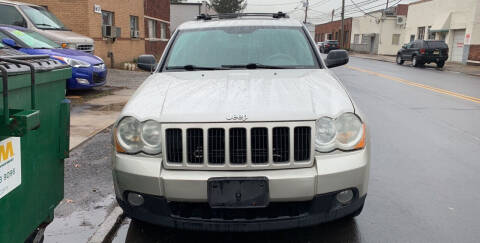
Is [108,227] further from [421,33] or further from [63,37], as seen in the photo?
[421,33]

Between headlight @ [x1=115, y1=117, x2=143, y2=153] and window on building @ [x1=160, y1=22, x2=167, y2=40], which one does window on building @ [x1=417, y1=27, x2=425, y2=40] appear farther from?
headlight @ [x1=115, y1=117, x2=143, y2=153]

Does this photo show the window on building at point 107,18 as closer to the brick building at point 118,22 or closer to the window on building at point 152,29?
the brick building at point 118,22

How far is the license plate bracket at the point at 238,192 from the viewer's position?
2734 mm

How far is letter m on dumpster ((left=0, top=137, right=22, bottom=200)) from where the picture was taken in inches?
82.6

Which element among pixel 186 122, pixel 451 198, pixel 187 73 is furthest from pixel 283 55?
pixel 451 198

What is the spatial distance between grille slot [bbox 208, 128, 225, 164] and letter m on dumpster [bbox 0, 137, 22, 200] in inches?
44.3

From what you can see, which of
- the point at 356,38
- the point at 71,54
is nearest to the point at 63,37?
the point at 71,54

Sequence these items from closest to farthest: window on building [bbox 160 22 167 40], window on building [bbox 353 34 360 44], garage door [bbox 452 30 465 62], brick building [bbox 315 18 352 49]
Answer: window on building [bbox 160 22 167 40], garage door [bbox 452 30 465 62], window on building [bbox 353 34 360 44], brick building [bbox 315 18 352 49]

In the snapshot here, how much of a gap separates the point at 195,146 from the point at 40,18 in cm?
1089

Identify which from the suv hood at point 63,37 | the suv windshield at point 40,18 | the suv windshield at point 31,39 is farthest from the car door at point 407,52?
the suv windshield at point 31,39

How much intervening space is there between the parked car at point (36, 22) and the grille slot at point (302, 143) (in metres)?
10.2

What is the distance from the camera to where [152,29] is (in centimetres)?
2606

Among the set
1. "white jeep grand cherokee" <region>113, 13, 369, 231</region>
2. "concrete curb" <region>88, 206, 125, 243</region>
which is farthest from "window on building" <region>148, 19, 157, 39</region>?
"white jeep grand cherokee" <region>113, 13, 369, 231</region>

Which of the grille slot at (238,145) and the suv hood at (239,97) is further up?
the suv hood at (239,97)
